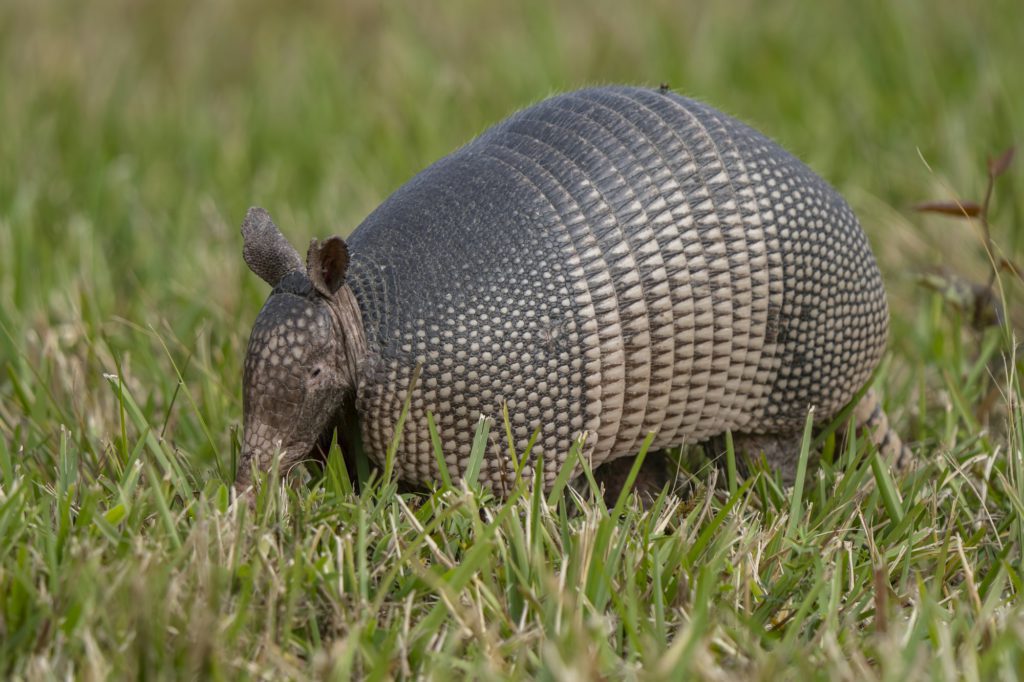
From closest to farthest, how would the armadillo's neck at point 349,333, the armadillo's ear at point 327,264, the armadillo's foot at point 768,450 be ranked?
the armadillo's ear at point 327,264 < the armadillo's neck at point 349,333 < the armadillo's foot at point 768,450

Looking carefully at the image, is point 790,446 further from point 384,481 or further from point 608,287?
point 384,481

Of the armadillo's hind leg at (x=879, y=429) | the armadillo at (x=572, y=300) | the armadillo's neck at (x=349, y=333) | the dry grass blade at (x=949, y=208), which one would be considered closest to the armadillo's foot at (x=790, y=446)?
the armadillo's hind leg at (x=879, y=429)

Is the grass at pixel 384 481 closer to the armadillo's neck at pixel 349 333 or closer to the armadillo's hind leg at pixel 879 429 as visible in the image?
the armadillo's hind leg at pixel 879 429

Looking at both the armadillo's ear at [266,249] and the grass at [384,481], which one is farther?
the armadillo's ear at [266,249]

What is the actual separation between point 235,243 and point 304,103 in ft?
6.71

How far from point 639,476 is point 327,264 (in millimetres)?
1428

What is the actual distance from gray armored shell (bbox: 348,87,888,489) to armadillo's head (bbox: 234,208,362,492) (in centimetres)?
11

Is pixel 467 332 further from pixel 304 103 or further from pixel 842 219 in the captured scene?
pixel 304 103

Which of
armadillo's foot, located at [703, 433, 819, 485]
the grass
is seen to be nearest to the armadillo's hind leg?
the grass

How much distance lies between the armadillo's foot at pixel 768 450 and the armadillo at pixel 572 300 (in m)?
0.09

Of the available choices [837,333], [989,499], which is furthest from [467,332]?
[989,499]

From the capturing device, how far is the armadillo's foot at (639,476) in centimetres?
421

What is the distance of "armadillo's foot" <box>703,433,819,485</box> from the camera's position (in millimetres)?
4184

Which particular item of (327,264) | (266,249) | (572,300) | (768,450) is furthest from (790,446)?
Answer: (266,249)
